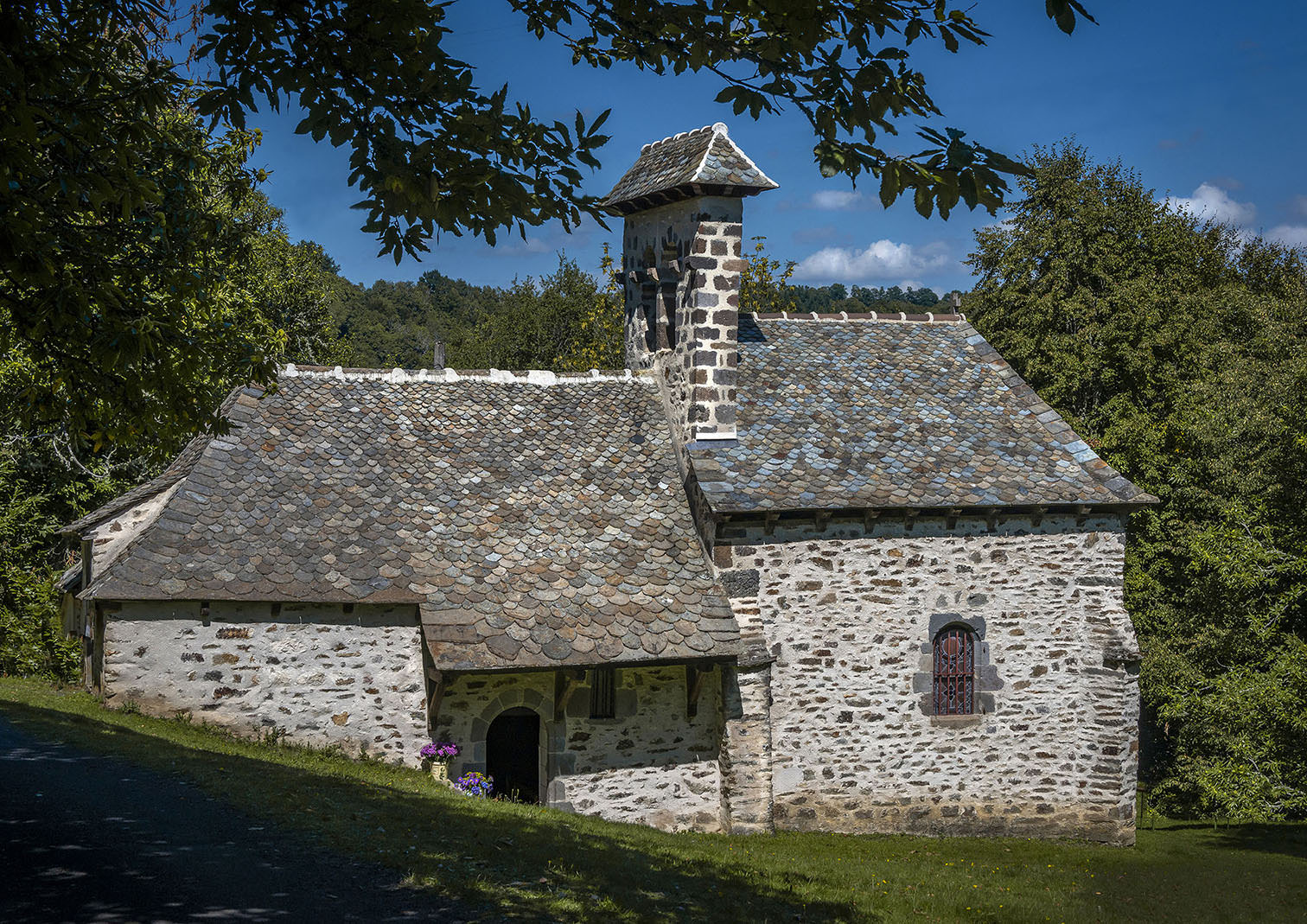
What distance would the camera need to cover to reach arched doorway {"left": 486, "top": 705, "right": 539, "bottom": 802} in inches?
641

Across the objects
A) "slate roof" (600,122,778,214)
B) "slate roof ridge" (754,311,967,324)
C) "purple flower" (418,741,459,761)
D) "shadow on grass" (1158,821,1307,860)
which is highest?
"slate roof" (600,122,778,214)

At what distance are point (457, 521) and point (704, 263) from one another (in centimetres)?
530

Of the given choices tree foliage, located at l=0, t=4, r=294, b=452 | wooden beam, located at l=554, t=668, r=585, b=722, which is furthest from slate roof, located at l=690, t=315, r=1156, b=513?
tree foliage, located at l=0, t=4, r=294, b=452

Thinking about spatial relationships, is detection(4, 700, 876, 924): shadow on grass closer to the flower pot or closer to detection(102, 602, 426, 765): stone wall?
the flower pot

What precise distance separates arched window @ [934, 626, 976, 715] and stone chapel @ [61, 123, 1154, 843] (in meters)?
0.04

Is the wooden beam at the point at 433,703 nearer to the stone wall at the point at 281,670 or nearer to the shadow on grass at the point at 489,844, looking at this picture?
the stone wall at the point at 281,670

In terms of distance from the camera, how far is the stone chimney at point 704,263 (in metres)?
16.1

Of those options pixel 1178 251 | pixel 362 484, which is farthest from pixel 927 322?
pixel 1178 251

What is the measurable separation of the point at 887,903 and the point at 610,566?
6.04 m

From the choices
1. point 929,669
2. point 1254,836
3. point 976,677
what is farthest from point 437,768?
point 1254,836

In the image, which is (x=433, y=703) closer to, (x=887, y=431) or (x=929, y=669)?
(x=929, y=669)

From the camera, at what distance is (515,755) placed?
1656cm

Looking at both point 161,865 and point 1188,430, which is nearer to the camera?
point 161,865

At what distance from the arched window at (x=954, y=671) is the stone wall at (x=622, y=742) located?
3516 mm
